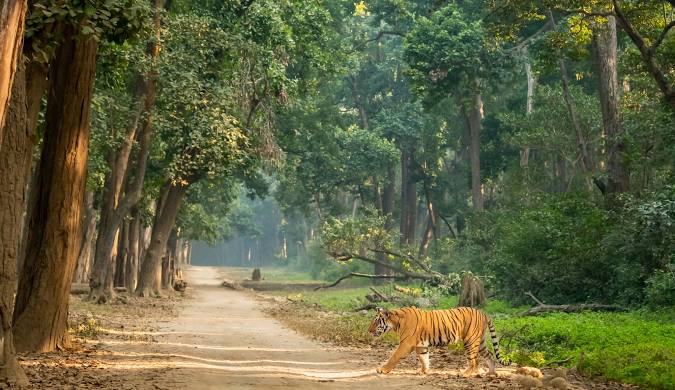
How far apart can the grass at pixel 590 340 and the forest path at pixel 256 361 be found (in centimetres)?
157

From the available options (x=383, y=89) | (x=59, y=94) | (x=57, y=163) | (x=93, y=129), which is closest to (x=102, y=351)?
(x=57, y=163)

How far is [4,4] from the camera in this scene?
285 inches

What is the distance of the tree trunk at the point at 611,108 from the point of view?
26531mm

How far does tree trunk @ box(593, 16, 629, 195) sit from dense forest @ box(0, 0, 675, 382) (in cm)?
7

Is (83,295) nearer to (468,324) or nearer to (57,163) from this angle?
(57,163)

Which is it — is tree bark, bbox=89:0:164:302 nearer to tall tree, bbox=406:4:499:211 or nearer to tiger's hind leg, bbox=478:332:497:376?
tall tree, bbox=406:4:499:211

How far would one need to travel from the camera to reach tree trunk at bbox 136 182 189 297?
3494 cm

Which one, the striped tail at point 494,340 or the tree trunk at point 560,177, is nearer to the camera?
the striped tail at point 494,340

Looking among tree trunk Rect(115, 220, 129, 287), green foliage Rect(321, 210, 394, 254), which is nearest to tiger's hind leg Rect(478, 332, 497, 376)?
tree trunk Rect(115, 220, 129, 287)

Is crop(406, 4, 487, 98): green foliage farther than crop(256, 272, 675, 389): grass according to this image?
Yes

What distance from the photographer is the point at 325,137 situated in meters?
50.5

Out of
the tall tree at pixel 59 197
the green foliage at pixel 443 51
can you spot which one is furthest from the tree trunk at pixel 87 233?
the tall tree at pixel 59 197

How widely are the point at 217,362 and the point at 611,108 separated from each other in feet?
61.5

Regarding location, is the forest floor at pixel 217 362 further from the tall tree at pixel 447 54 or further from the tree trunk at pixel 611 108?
the tall tree at pixel 447 54
